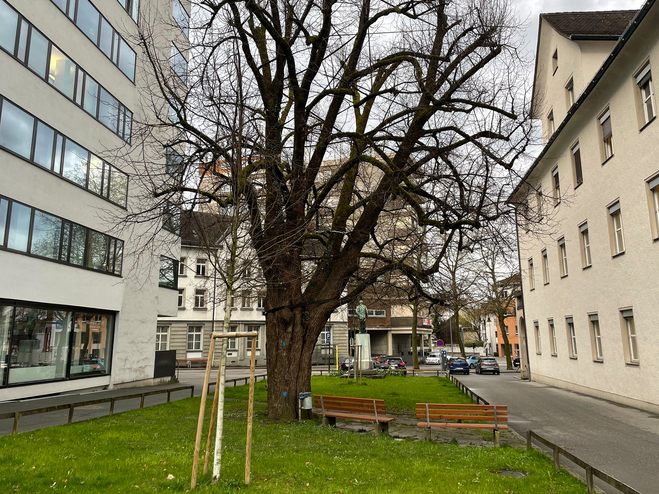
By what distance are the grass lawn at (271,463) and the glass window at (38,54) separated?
1186 cm

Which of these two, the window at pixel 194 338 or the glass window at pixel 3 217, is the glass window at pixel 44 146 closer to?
the glass window at pixel 3 217

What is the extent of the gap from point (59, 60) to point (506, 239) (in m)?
16.1

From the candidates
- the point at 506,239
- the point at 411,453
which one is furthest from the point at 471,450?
the point at 506,239

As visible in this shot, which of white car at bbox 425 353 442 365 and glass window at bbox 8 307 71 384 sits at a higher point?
glass window at bbox 8 307 71 384

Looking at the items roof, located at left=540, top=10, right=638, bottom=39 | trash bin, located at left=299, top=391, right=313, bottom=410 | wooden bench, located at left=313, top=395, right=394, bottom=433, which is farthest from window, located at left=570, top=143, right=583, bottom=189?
trash bin, located at left=299, top=391, right=313, bottom=410

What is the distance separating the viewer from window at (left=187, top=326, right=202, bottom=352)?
51.4 m

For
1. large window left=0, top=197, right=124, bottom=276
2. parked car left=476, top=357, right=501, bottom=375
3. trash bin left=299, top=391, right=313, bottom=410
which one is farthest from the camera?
parked car left=476, top=357, right=501, bottom=375

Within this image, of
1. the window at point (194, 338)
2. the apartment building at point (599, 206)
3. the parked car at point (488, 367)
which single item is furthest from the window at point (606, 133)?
the window at point (194, 338)

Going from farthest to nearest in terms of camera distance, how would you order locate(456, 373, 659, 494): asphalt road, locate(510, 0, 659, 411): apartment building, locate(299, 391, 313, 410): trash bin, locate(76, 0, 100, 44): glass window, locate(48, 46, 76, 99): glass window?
locate(76, 0, 100, 44): glass window → locate(48, 46, 76, 99): glass window → locate(510, 0, 659, 411): apartment building → locate(299, 391, 313, 410): trash bin → locate(456, 373, 659, 494): asphalt road

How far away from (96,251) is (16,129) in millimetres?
5877

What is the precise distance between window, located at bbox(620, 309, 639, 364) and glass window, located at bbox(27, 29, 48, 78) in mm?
20649

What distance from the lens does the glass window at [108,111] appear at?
2103 cm

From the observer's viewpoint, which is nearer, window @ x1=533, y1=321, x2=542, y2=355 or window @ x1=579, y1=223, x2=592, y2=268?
window @ x1=579, y1=223, x2=592, y2=268

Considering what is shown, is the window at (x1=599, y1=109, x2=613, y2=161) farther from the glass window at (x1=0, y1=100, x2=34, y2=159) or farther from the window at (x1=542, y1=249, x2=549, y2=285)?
the glass window at (x1=0, y1=100, x2=34, y2=159)
